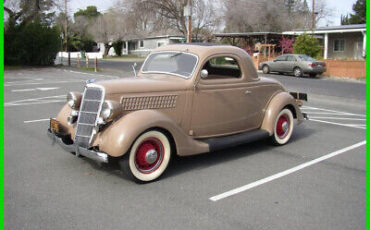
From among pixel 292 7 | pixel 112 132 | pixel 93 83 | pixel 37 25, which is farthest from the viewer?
pixel 292 7

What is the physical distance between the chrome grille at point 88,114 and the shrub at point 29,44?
1014 inches

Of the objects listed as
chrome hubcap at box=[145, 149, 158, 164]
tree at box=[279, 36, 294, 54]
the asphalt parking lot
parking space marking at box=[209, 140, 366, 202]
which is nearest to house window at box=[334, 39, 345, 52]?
tree at box=[279, 36, 294, 54]

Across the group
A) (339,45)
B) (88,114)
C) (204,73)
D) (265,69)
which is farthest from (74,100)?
(339,45)

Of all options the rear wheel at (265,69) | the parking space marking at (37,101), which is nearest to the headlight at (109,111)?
the parking space marking at (37,101)

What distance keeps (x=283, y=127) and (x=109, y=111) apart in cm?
359

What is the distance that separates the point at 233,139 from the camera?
19.5 ft

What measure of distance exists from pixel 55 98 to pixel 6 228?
949cm

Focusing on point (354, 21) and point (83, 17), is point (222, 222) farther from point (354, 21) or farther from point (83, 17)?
point (83, 17)

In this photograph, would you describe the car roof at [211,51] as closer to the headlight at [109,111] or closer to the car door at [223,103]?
the car door at [223,103]

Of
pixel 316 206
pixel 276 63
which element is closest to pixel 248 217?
pixel 316 206

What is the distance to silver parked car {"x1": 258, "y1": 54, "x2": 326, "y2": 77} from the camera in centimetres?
2312

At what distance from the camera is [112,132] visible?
4.72 metres

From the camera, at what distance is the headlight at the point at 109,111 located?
4.74m

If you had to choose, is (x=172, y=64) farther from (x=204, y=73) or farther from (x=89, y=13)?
(x=89, y=13)
